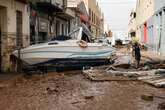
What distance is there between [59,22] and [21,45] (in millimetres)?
14437

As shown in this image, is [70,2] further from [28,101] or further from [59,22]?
[28,101]

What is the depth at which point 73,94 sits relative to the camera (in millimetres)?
12633

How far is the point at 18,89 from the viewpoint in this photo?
45.4ft

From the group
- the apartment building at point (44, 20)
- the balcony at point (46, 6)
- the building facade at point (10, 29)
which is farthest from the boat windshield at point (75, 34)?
the building facade at point (10, 29)

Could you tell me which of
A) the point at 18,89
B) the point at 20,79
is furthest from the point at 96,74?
the point at 18,89

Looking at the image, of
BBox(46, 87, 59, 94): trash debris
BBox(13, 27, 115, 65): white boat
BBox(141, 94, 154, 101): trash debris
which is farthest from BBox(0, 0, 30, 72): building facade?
BBox(141, 94, 154, 101): trash debris

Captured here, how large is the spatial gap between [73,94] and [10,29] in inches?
350

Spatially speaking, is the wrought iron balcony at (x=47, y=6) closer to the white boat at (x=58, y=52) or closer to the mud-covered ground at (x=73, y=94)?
the white boat at (x=58, y=52)

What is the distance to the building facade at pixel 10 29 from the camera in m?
20.0

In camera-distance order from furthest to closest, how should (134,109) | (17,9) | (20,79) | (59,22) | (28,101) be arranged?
(59,22)
(17,9)
(20,79)
(28,101)
(134,109)

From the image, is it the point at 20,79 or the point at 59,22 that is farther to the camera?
the point at 59,22

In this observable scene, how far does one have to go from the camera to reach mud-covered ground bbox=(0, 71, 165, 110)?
1055 centimetres

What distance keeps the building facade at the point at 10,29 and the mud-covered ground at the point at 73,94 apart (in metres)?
3.54

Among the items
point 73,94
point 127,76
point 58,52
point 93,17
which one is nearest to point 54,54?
point 58,52
